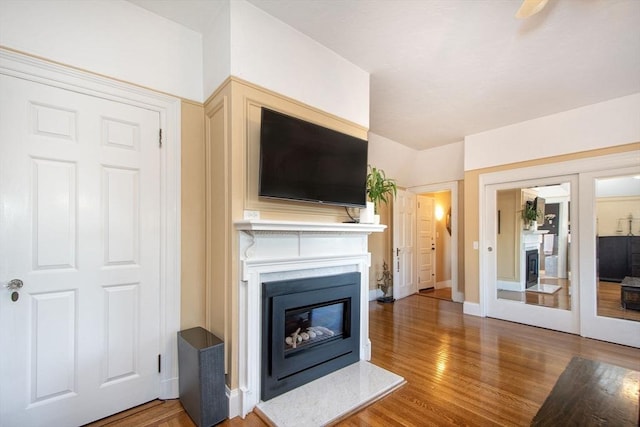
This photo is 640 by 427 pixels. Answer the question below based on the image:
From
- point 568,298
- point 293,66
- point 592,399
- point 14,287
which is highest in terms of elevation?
point 293,66

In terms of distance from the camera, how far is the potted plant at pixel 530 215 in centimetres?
407

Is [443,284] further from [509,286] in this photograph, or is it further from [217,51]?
[217,51]

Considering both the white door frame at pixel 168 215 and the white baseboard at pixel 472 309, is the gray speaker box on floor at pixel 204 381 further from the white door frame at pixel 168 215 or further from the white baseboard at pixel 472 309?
the white baseboard at pixel 472 309

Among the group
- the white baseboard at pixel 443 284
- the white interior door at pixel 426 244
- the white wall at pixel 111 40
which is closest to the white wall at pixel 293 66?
the white wall at pixel 111 40

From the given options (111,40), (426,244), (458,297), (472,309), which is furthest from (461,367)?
(111,40)

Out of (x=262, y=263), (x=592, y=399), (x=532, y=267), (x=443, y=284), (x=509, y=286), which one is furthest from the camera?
(x=443, y=284)

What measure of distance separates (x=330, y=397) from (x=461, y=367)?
1.41 m

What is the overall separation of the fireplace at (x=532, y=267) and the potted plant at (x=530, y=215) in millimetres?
369

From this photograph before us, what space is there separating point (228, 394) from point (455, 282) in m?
4.55

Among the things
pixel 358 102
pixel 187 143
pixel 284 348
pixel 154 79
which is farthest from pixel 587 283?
pixel 154 79

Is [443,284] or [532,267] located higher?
[532,267]

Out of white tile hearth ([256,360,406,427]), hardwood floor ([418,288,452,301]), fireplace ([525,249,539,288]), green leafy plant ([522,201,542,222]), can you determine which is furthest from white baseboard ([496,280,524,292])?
white tile hearth ([256,360,406,427])

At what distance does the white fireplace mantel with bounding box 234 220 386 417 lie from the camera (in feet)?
6.52

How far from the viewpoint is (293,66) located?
2357 millimetres
